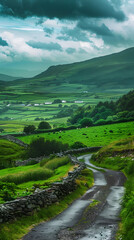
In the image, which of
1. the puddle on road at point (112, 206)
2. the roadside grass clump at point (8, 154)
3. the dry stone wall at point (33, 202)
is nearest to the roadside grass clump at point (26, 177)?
the dry stone wall at point (33, 202)

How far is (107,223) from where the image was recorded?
2017cm

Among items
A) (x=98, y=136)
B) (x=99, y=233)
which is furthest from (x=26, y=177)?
(x=98, y=136)

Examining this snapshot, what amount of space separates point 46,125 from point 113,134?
7038cm

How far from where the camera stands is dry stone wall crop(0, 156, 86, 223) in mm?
18641

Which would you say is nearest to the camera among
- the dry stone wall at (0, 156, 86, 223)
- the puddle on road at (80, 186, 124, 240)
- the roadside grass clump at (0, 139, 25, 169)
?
the puddle on road at (80, 186, 124, 240)

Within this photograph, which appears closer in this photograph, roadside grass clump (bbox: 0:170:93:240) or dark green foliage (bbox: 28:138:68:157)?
roadside grass clump (bbox: 0:170:93:240)

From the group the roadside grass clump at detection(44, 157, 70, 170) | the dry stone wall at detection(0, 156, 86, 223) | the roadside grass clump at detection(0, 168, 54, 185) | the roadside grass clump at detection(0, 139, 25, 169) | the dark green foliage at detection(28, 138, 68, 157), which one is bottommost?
the roadside grass clump at detection(0, 139, 25, 169)

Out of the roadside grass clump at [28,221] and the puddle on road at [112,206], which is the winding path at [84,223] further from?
the roadside grass clump at [28,221]

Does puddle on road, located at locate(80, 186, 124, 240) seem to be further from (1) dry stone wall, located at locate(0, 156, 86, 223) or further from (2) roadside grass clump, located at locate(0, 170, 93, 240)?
(1) dry stone wall, located at locate(0, 156, 86, 223)

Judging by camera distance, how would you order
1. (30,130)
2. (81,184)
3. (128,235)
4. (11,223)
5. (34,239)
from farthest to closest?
(30,130) < (81,184) < (11,223) < (34,239) < (128,235)

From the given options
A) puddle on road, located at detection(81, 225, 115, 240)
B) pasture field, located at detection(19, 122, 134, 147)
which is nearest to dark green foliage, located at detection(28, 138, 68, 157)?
pasture field, located at detection(19, 122, 134, 147)

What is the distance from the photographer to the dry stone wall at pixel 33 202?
734 inches

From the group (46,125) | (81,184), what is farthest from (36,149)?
(46,125)

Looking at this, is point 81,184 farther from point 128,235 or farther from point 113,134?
point 113,134
